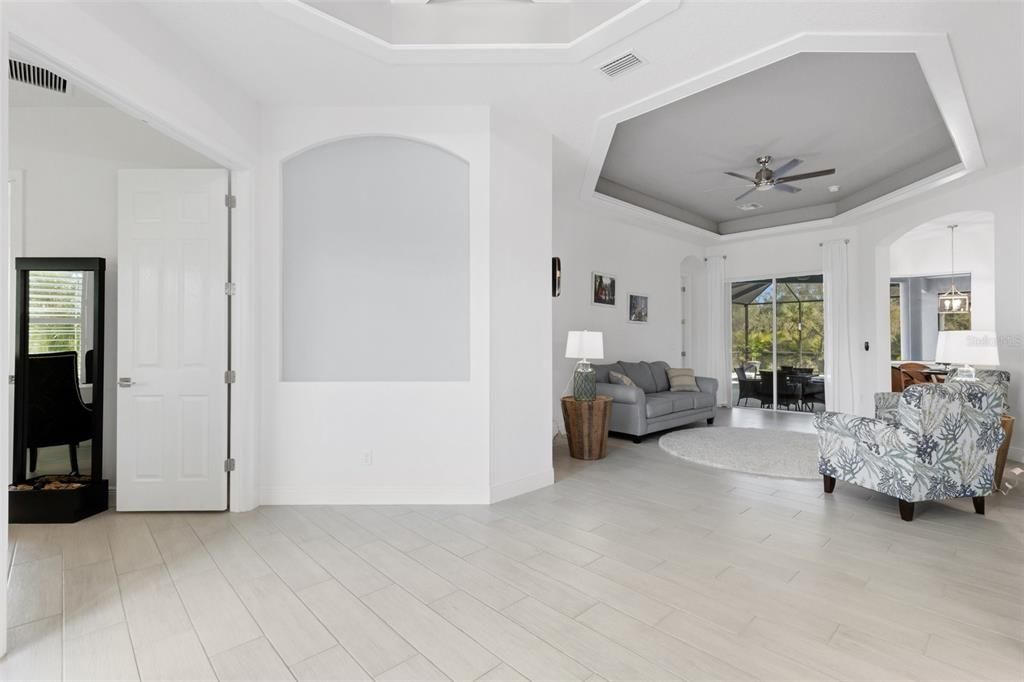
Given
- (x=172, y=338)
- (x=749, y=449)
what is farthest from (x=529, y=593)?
(x=749, y=449)

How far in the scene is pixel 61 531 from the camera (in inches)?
121

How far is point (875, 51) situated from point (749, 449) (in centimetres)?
368

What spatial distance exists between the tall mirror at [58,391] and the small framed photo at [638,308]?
6018 millimetres

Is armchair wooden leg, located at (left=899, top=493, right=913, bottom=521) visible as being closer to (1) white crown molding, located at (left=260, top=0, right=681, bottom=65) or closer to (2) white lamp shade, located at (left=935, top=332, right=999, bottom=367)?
(2) white lamp shade, located at (left=935, top=332, right=999, bottom=367)

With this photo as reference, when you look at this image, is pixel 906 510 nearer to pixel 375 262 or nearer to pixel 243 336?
pixel 375 262

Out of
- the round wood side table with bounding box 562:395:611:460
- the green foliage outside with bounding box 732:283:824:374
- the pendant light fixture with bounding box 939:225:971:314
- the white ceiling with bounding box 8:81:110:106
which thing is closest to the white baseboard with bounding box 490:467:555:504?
the round wood side table with bounding box 562:395:611:460

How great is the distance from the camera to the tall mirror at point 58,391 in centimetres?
325

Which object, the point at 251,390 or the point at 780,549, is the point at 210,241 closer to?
the point at 251,390

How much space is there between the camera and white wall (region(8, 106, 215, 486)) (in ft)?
11.6

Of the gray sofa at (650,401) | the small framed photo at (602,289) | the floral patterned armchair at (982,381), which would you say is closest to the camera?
the floral patterned armchair at (982,381)

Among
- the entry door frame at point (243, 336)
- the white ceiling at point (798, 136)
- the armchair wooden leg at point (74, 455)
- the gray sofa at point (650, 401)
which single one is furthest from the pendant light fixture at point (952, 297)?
the armchair wooden leg at point (74, 455)

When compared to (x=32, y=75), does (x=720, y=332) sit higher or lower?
lower

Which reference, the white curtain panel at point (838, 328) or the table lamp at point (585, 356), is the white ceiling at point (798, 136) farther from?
the table lamp at point (585, 356)

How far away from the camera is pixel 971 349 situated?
4445 millimetres
